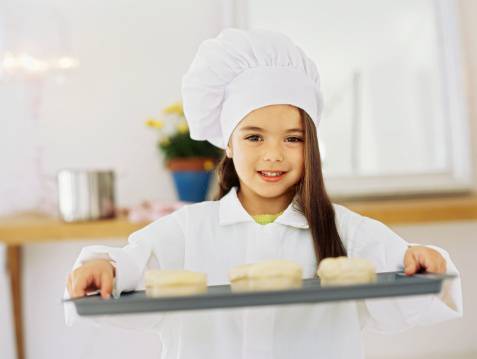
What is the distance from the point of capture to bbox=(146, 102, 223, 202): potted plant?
2.07 meters

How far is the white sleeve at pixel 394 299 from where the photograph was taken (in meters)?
0.94

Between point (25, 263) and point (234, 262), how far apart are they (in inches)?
57.0

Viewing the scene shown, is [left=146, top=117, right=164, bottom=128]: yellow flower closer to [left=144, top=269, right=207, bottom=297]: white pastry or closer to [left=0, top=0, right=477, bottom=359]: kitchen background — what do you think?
[left=0, top=0, right=477, bottom=359]: kitchen background

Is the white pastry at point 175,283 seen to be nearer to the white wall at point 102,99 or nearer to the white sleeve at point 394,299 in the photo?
the white sleeve at point 394,299

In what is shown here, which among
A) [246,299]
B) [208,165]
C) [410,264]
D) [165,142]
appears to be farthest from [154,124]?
[246,299]

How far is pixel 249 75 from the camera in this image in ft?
3.41

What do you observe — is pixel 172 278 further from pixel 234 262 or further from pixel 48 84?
pixel 48 84

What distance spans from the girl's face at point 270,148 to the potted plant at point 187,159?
102 cm

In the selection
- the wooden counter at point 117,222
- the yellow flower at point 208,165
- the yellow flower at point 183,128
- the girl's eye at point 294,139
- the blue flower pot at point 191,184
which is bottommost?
the wooden counter at point 117,222

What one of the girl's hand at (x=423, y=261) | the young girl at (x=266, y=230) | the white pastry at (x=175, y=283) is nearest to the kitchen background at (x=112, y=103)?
the young girl at (x=266, y=230)

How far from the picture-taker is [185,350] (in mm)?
992

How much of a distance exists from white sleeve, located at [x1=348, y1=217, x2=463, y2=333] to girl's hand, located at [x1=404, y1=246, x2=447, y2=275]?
17mm

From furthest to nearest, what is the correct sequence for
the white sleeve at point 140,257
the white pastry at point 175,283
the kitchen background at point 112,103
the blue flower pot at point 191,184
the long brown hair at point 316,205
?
the kitchen background at point 112,103, the blue flower pot at point 191,184, the long brown hair at point 316,205, the white sleeve at point 140,257, the white pastry at point 175,283

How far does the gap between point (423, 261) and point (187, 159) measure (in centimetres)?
127
